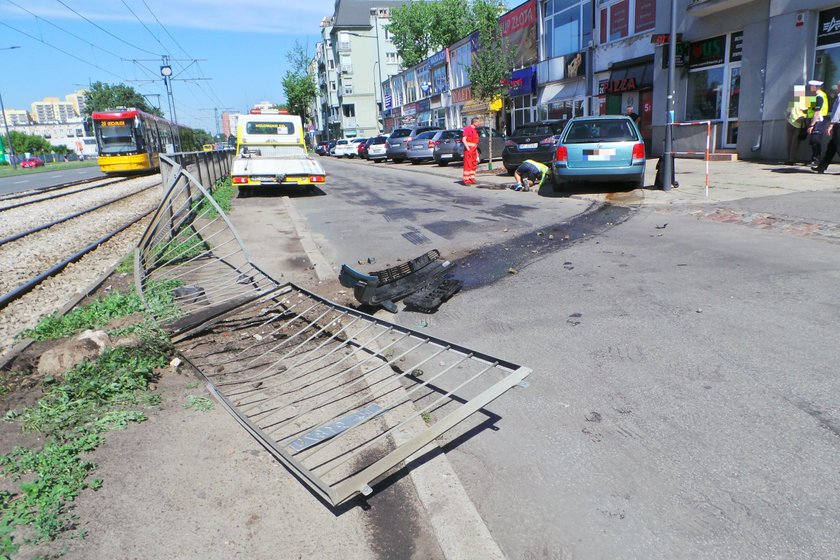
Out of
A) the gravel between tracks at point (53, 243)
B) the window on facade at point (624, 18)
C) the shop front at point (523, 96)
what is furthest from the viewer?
the shop front at point (523, 96)

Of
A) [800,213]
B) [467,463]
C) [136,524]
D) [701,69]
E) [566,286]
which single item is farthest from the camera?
[701,69]

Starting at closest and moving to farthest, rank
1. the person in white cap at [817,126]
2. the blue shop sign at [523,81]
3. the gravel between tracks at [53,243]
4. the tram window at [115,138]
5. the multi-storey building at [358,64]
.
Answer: the gravel between tracks at [53,243] < the person in white cap at [817,126] < the tram window at [115,138] < the blue shop sign at [523,81] < the multi-storey building at [358,64]

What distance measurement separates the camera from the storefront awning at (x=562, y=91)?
90.5 feet

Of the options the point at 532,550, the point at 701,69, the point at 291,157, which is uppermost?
the point at 701,69

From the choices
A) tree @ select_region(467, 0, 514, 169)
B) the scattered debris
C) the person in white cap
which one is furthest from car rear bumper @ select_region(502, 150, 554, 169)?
the scattered debris

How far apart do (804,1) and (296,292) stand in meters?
16.8

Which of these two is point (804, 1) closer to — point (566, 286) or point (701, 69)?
point (701, 69)

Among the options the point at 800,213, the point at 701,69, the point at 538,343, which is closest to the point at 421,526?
the point at 538,343

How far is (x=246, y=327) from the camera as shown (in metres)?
5.27

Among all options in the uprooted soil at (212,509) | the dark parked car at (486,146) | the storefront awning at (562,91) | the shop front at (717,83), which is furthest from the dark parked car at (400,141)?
the uprooted soil at (212,509)

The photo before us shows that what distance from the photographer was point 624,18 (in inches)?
934

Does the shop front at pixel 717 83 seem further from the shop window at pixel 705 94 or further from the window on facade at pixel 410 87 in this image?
the window on facade at pixel 410 87

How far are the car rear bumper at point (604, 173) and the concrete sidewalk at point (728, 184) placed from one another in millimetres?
400

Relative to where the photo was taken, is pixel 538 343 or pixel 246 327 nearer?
pixel 538 343
